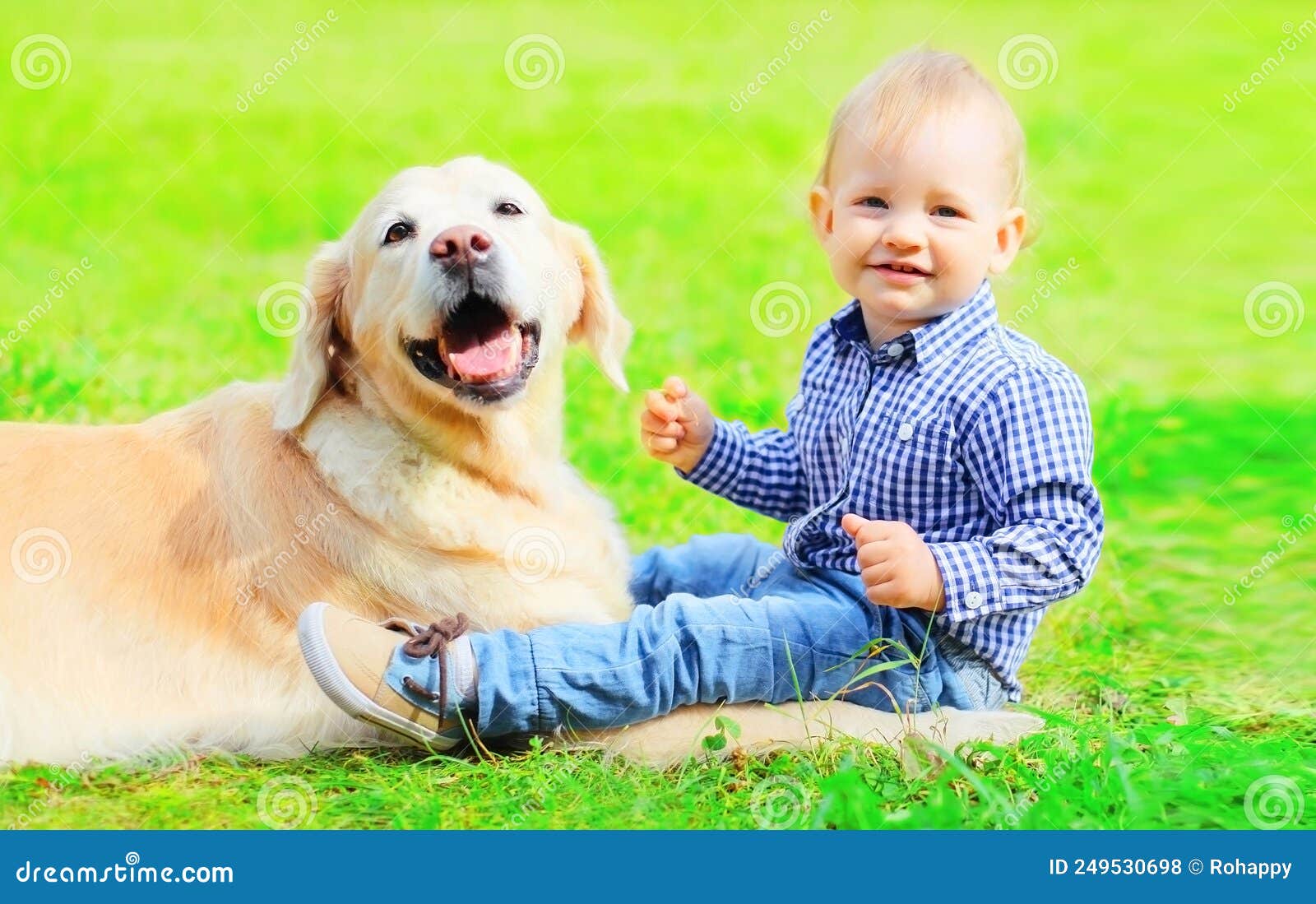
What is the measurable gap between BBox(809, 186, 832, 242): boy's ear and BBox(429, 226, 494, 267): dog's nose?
902 mm

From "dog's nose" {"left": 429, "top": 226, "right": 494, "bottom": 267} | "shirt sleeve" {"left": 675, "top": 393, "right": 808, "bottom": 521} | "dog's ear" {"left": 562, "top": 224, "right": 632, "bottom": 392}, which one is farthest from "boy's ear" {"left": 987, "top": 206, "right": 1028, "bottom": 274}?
"dog's nose" {"left": 429, "top": 226, "right": 494, "bottom": 267}

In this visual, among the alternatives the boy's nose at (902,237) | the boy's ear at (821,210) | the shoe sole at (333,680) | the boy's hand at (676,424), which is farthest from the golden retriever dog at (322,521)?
the boy's nose at (902,237)

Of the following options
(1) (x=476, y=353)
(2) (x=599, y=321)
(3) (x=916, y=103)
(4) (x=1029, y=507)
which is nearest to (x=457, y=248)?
(1) (x=476, y=353)

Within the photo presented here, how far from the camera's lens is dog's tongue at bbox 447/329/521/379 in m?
2.87

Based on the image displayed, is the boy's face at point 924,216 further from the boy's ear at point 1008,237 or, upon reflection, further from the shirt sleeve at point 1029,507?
the shirt sleeve at point 1029,507

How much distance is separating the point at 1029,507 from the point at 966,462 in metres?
0.20

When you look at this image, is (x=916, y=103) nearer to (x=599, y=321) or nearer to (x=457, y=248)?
(x=599, y=321)

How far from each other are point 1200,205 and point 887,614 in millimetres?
6944

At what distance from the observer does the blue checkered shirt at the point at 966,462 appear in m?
2.75

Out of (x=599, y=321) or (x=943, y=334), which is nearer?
(x=943, y=334)

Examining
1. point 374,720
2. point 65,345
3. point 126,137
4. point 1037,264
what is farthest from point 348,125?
point 374,720

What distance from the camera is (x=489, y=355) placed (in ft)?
9.54

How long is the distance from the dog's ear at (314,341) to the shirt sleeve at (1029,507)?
1477 millimetres

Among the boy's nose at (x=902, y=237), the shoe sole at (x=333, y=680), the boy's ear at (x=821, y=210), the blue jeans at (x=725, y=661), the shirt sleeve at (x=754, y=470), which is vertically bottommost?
the shoe sole at (x=333, y=680)
